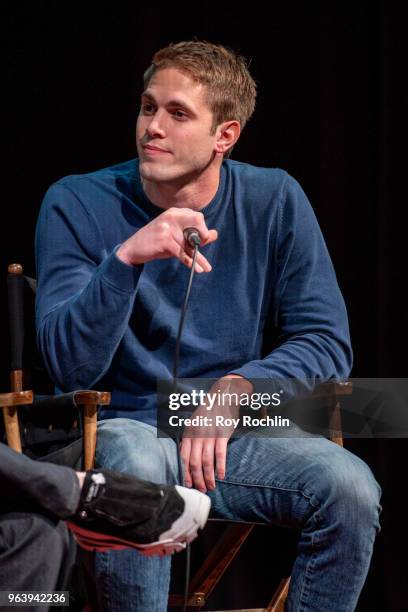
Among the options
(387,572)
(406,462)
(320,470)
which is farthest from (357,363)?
(320,470)

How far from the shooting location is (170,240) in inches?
75.8

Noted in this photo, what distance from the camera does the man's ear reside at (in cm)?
234

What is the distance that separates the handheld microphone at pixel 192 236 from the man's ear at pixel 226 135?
470mm

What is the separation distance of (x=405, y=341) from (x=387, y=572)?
0.75 m

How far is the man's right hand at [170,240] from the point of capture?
6.33ft

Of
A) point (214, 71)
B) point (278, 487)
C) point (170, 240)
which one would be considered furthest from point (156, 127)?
point (278, 487)

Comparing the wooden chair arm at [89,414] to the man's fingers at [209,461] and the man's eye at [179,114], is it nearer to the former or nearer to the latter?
the man's fingers at [209,461]

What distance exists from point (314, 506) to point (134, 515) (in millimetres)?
525

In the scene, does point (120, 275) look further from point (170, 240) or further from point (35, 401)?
point (35, 401)

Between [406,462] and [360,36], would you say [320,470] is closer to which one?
[406,462]

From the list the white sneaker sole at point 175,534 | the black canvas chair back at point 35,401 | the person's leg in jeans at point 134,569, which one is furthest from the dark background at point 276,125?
the white sneaker sole at point 175,534

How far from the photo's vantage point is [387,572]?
2.94 m

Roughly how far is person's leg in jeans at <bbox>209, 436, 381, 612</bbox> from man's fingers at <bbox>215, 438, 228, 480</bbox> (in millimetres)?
52

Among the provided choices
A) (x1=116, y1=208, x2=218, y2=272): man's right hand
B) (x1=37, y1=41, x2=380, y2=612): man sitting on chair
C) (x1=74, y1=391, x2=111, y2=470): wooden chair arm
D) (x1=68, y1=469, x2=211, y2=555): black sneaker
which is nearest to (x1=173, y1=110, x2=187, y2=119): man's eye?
(x1=37, y1=41, x2=380, y2=612): man sitting on chair
